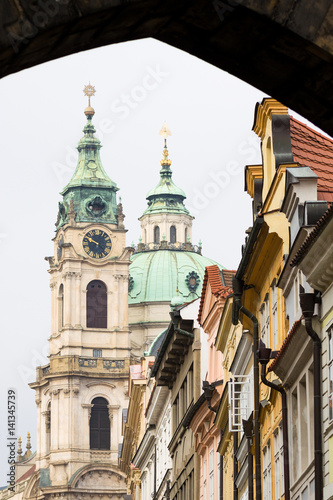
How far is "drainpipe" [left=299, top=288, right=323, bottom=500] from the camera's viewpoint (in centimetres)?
1678

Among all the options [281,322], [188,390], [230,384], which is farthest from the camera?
[188,390]

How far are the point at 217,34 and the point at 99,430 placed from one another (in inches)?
4726

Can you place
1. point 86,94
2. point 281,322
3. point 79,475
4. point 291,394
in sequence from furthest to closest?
1. point 86,94
2. point 79,475
3. point 281,322
4. point 291,394

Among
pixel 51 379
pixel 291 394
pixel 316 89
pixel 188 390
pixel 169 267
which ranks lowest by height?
pixel 316 89

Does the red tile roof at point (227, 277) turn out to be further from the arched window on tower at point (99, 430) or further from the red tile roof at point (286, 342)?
the arched window on tower at point (99, 430)

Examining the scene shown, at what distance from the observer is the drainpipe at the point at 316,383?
1678 centimetres

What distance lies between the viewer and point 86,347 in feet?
419

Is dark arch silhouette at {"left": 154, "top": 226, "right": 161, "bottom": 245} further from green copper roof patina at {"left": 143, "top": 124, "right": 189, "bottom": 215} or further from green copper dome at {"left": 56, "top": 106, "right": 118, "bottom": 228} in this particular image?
green copper dome at {"left": 56, "top": 106, "right": 118, "bottom": 228}

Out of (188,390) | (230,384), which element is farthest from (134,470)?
(230,384)

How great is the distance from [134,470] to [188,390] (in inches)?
934

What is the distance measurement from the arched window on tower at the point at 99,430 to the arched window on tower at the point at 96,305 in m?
8.27

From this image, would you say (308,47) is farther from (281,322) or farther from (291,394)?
(281,322)

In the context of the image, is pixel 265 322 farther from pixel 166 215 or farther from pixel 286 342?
pixel 166 215

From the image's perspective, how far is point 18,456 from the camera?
157875 millimetres
